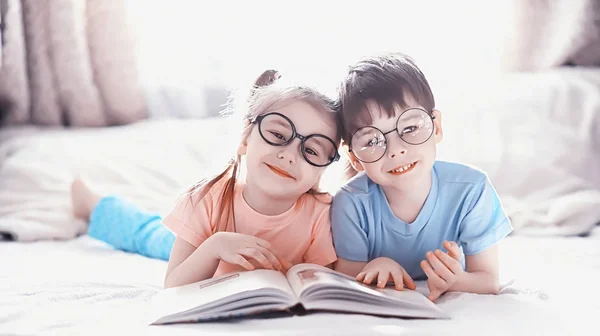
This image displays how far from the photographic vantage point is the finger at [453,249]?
121 centimetres

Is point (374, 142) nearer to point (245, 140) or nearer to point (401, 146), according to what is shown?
point (401, 146)

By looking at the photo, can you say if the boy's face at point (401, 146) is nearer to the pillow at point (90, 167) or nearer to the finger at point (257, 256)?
the finger at point (257, 256)

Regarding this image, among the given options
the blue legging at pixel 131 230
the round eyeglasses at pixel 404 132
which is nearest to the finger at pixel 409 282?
the round eyeglasses at pixel 404 132

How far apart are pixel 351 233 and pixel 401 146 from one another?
0.24 m

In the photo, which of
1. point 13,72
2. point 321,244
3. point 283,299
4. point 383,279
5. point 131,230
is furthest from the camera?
point 13,72

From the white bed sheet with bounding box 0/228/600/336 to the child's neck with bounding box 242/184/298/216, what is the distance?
281 millimetres

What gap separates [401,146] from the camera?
4.07 feet

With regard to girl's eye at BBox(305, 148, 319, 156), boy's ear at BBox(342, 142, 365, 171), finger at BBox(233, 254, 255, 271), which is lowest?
finger at BBox(233, 254, 255, 271)

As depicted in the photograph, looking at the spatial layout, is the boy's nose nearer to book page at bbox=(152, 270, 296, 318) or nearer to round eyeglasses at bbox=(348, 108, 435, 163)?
round eyeglasses at bbox=(348, 108, 435, 163)

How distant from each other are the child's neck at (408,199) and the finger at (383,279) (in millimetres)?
192

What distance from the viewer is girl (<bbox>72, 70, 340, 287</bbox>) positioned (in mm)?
1274

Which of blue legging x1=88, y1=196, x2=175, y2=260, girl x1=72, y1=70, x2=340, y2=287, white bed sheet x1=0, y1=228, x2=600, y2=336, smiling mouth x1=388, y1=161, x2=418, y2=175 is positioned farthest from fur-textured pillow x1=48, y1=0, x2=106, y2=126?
smiling mouth x1=388, y1=161, x2=418, y2=175

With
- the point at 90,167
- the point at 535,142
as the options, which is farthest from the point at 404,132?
the point at 90,167

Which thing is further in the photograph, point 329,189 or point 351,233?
point 329,189
